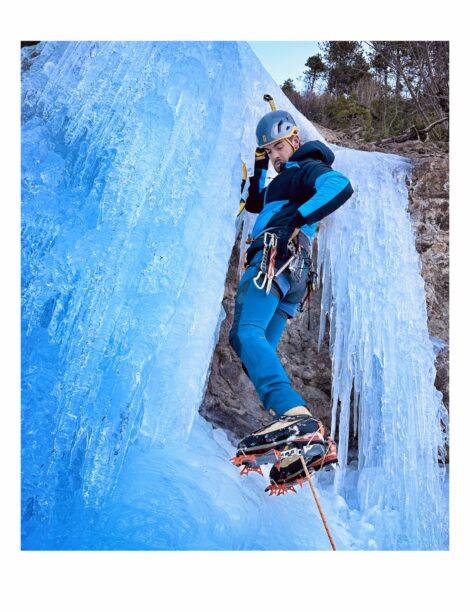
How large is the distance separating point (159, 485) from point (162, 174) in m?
0.89

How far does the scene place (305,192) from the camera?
1.78 metres

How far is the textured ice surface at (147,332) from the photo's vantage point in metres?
1.29

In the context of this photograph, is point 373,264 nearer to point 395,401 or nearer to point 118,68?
point 395,401

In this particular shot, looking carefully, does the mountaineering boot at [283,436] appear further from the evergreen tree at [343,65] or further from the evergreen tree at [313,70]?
the evergreen tree at [313,70]

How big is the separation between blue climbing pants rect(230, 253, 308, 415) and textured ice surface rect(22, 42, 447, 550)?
10 cm

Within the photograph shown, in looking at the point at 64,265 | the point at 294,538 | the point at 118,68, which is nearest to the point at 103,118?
the point at 118,68

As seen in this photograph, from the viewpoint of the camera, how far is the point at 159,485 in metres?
1.40

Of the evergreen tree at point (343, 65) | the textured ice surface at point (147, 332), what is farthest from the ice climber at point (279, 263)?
the evergreen tree at point (343, 65)

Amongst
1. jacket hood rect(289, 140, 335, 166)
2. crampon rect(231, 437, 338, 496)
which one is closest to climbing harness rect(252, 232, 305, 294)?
jacket hood rect(289, 140, 335, 166)

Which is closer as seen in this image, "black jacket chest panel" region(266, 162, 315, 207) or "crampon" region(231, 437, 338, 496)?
"crampon" region(231, 437, 338, 496)

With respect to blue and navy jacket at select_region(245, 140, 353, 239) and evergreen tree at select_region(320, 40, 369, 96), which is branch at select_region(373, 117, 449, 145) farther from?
blue and navy jacket at select_region(245, 140, 353, 239)

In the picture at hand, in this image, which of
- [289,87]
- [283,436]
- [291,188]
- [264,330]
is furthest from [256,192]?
[289,87]

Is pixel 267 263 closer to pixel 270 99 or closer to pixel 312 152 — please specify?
pixel 312 152

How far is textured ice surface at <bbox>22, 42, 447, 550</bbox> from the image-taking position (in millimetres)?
1292
